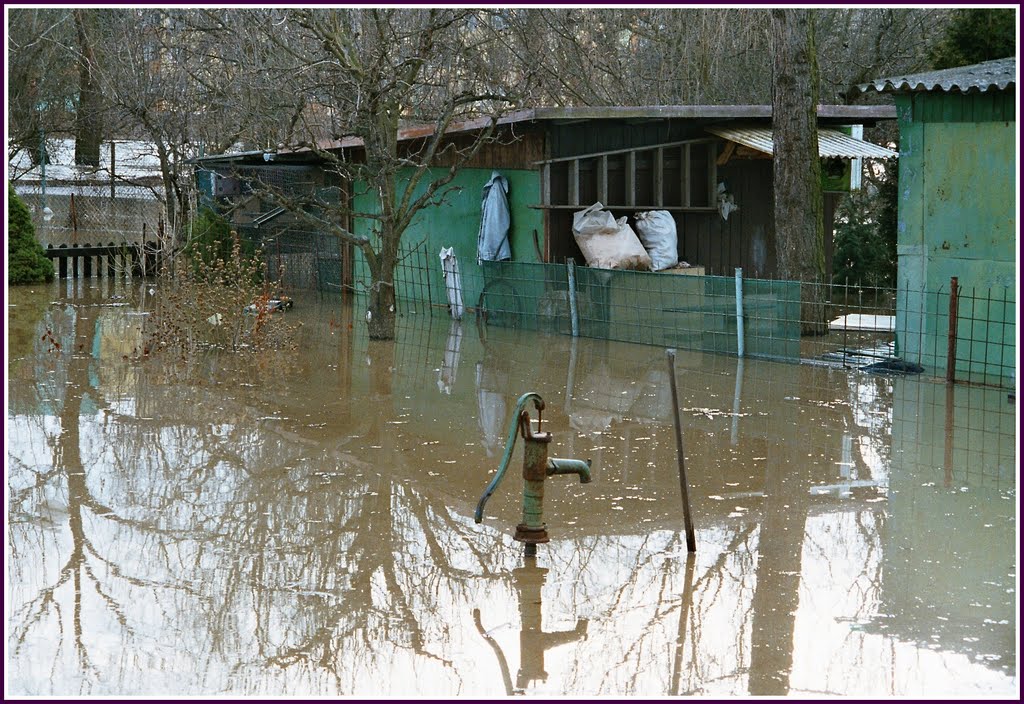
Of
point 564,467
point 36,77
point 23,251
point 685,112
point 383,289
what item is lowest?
point 564,467

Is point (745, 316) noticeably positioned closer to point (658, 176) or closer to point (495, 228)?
point (658, 176)

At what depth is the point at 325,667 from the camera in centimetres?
528

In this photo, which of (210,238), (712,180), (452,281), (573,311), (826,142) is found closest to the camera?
(573,311)

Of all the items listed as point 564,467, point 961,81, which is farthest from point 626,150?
point 564,467

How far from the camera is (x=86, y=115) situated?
99.4 ft

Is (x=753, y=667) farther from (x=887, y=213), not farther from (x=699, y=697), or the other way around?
(x=887, y=213)

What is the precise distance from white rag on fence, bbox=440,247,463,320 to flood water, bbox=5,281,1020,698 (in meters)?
5.27

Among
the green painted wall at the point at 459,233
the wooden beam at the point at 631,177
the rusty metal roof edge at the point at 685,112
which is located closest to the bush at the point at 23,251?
the green painted wall at the point at 459,233

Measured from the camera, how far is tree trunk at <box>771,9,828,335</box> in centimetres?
1471

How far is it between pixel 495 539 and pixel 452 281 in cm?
1119

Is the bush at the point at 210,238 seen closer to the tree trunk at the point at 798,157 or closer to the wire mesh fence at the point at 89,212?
the wire mesh fence at the point at 89,212

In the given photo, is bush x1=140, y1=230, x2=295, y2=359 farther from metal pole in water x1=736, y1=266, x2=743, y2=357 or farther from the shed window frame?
metal pole in water x1=736, y1=266, x2=743, y2=357

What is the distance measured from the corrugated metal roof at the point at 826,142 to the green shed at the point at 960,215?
9.61ft

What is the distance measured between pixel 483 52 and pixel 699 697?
2013 centimetres
